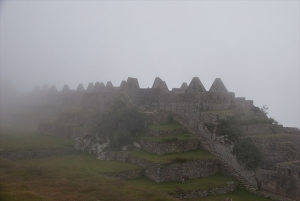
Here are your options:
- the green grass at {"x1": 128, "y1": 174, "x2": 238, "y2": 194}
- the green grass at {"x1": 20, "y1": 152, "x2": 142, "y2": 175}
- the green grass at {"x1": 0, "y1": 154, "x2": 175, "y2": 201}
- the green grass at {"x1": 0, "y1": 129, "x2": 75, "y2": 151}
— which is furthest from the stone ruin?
the green grass at {"x1": 0, "y1": 154, "x2": 175, "y2": 201}

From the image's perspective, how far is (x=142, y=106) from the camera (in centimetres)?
3869

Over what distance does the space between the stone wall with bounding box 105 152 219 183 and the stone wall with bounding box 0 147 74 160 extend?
18.0ft

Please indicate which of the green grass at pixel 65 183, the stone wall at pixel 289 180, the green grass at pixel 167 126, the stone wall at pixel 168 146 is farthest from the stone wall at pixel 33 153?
the stone wall at pixel 289 180

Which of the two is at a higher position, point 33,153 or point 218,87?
point 218,87

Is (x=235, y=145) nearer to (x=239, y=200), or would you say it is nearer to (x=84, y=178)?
(x=239, y=200)

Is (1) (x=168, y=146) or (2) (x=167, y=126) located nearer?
(1) (x=168, y=146)

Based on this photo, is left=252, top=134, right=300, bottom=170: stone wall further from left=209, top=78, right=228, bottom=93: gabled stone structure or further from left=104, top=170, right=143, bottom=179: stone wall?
left=104, top=170, right=143, bottom=179: stone wall

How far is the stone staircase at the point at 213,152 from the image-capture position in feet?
89.9

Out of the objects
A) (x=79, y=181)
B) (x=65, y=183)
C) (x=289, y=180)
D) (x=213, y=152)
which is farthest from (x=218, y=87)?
(x=65, y=183)

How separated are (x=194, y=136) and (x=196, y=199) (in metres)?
8.59

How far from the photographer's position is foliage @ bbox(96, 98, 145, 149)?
31.3 m

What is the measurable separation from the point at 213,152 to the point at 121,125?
8.46m

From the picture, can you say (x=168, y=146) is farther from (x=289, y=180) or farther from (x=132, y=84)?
(x=132, y=84)

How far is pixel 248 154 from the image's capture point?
28859 mm
